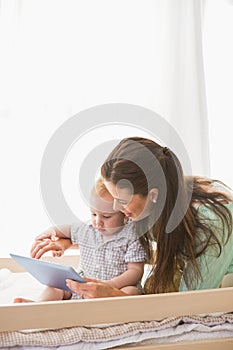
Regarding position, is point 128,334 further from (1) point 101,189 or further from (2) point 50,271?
(1) point 101,189

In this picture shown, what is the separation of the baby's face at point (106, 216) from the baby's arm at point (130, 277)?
12 cm

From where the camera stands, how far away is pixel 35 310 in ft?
4.74

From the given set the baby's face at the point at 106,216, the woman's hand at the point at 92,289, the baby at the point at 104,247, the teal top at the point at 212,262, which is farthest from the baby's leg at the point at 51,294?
the teal top at the point at 212,262

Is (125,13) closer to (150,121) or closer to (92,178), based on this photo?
(150,121)

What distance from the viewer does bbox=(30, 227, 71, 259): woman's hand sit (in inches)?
71.4

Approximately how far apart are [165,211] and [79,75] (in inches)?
39.8

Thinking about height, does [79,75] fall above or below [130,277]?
above

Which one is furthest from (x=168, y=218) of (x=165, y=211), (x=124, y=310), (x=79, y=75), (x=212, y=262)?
(x=79, y=75)

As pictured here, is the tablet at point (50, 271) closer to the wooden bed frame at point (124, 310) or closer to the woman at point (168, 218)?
the wooden bed frame at point (124, 310)

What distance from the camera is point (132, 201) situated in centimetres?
166

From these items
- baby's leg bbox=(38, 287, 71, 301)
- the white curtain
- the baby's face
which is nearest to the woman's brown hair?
the baby's face

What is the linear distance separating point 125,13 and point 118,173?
1.12 m

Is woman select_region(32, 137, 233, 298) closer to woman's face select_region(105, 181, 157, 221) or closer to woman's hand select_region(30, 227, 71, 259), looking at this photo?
woman's face select_region(105, 181, 157, 221)

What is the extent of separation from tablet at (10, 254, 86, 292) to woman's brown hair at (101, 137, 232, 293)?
0.81 feet
